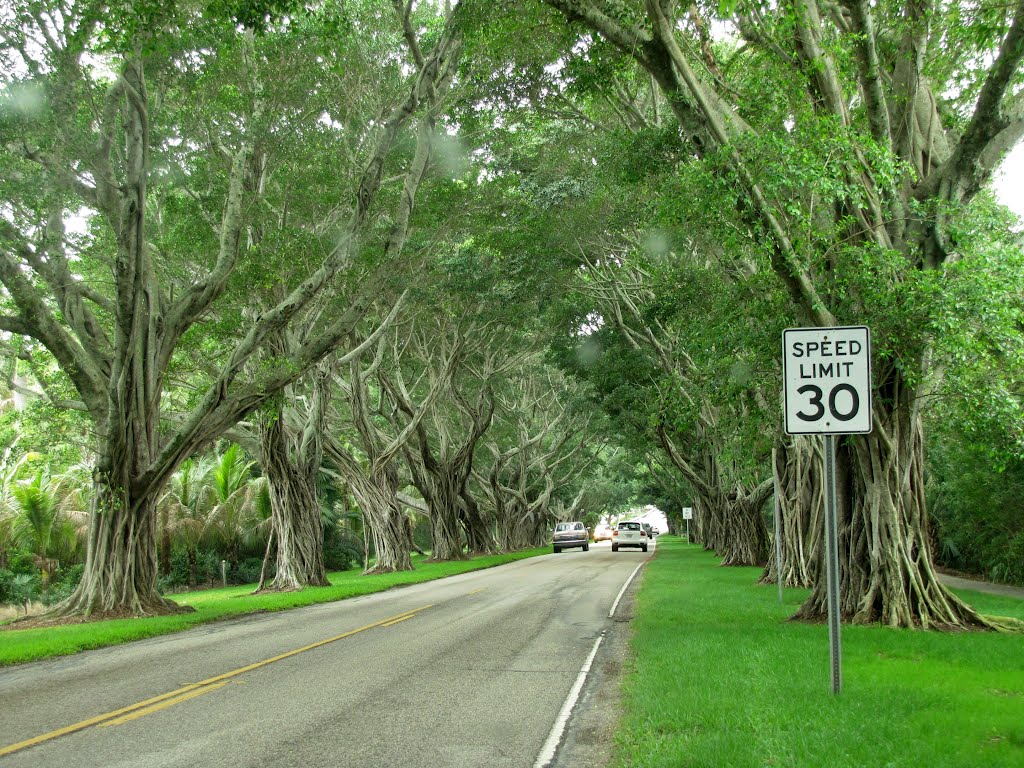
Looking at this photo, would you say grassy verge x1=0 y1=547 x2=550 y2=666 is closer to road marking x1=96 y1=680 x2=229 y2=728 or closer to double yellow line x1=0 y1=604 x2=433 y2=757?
double yellow line x1=0 y1=604 x2=433 y2=757

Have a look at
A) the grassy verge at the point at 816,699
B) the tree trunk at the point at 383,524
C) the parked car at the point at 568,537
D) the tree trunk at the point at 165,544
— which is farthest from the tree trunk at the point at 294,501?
the parked car at the point at 568,537

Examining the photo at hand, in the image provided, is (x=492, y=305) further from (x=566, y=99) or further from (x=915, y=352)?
(x=915, y=352)

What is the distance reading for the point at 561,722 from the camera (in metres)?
6.91

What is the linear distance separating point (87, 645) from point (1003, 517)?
19.4 m

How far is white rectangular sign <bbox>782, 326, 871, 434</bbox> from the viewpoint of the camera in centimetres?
680

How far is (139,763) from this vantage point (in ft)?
18.5

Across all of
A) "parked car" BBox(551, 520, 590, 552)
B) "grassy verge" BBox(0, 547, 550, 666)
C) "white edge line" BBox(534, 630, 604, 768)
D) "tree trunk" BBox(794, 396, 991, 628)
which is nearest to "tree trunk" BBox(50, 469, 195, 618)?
"grassy verge" BBox(0, 547, 550, 666)

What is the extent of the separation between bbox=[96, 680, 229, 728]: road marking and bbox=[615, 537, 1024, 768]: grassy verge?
3.86m

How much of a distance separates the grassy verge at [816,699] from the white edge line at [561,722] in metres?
0.47

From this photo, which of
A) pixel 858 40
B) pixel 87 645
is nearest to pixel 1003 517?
pixel 858 40

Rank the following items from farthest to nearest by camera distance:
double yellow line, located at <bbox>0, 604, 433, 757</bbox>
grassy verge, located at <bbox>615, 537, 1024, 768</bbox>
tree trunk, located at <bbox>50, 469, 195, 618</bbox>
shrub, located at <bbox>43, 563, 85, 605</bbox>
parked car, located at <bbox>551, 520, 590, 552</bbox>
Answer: parked car, located at <bbox>551, 520, 590, 552</bbox> → shrub, located at <bbox>43, 563, 85, 605</bbox> → tree trunk, located at <bbox>50, 469, 195, 618</bbox> → double yellow line, located at <bbox>0, 604, 433, 757</bbox> → grassy verge, located at <bbox>615, 537, 1024, 768</bbox>

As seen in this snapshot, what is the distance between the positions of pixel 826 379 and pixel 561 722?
347cm

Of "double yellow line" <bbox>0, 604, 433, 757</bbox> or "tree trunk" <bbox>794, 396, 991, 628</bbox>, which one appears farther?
"tree trunk" <bbox>794, 396, 991, 628</bbox>

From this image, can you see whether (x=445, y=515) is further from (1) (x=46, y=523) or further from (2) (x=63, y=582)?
(1) (x=46, y=523)
